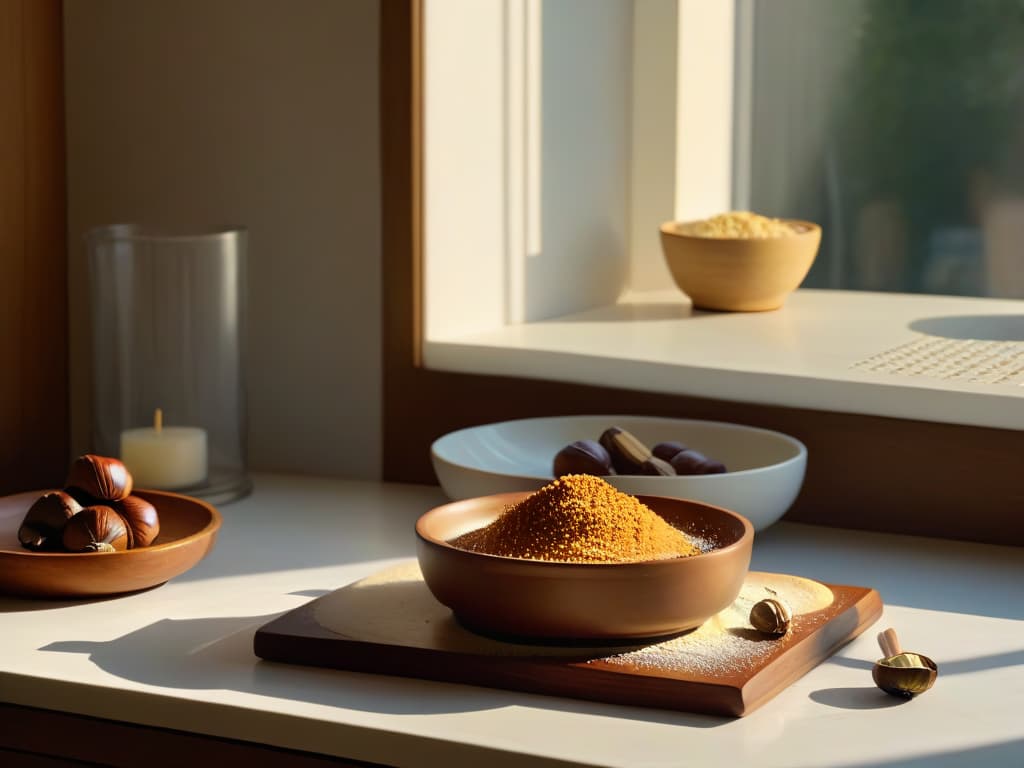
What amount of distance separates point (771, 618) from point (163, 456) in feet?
2.32

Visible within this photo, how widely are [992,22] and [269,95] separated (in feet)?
4.56

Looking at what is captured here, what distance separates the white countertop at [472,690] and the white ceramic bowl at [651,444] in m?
0.07

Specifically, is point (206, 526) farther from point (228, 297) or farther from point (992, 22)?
point (992, 22)

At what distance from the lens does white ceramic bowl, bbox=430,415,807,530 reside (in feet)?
4.10

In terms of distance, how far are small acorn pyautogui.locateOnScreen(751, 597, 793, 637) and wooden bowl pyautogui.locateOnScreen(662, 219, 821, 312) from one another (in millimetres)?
886

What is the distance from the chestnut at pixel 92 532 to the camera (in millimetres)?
1156

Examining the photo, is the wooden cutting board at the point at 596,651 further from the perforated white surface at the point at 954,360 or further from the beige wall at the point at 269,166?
the beige wall at the point at 269,166

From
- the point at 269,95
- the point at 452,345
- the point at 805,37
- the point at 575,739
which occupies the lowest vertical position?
the point at 575,739

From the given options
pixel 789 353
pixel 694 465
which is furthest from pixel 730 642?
pixel 789 353

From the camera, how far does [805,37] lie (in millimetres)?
2473

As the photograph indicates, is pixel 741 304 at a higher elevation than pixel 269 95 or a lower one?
lower

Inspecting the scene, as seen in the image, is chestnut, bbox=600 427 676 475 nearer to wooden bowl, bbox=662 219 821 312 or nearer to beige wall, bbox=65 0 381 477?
beige wall, bbox=65 0 381 477

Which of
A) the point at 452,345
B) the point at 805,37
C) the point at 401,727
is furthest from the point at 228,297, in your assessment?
the point at 805,37

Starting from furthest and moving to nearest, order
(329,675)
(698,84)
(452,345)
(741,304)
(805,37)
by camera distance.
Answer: (805,37) < (698,84) < (741,304) < (452,345) < (329,675)
